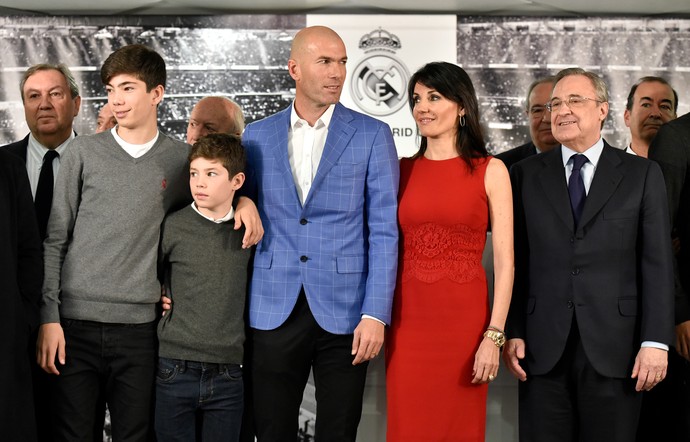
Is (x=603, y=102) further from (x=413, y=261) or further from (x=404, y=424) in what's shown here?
(x=404, y=424)

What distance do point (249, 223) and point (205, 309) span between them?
1.15 ft

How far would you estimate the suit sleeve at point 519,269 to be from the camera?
3.21 meters

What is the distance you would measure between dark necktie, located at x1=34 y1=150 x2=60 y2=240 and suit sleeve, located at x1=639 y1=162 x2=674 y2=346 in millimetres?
2342

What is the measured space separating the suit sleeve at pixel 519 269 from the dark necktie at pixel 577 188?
197 millimetres

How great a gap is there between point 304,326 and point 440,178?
2.50ft

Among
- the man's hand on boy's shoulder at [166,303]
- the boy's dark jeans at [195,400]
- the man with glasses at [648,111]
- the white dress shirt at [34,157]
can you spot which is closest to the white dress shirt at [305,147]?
the man's hand on boy's shoulder at [166,303]

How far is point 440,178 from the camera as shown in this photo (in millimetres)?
3209

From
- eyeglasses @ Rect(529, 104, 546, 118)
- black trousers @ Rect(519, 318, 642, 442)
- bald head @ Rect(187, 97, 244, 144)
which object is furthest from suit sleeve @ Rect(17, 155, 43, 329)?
eyeglasses @ Rect(529, 104, 546, 118)

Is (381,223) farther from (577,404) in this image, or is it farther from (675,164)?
(675,164)

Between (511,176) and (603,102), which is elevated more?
(603,102)

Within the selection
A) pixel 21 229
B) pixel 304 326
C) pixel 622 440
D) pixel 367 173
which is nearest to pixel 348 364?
pixel 304 326

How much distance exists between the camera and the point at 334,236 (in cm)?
303

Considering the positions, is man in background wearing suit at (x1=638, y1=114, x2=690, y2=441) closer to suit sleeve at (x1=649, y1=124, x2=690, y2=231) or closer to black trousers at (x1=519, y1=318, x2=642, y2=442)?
suit sleeve at (x1=649, y1=124, x2=690, y2=231)

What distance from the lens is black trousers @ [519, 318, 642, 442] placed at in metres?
2.99
